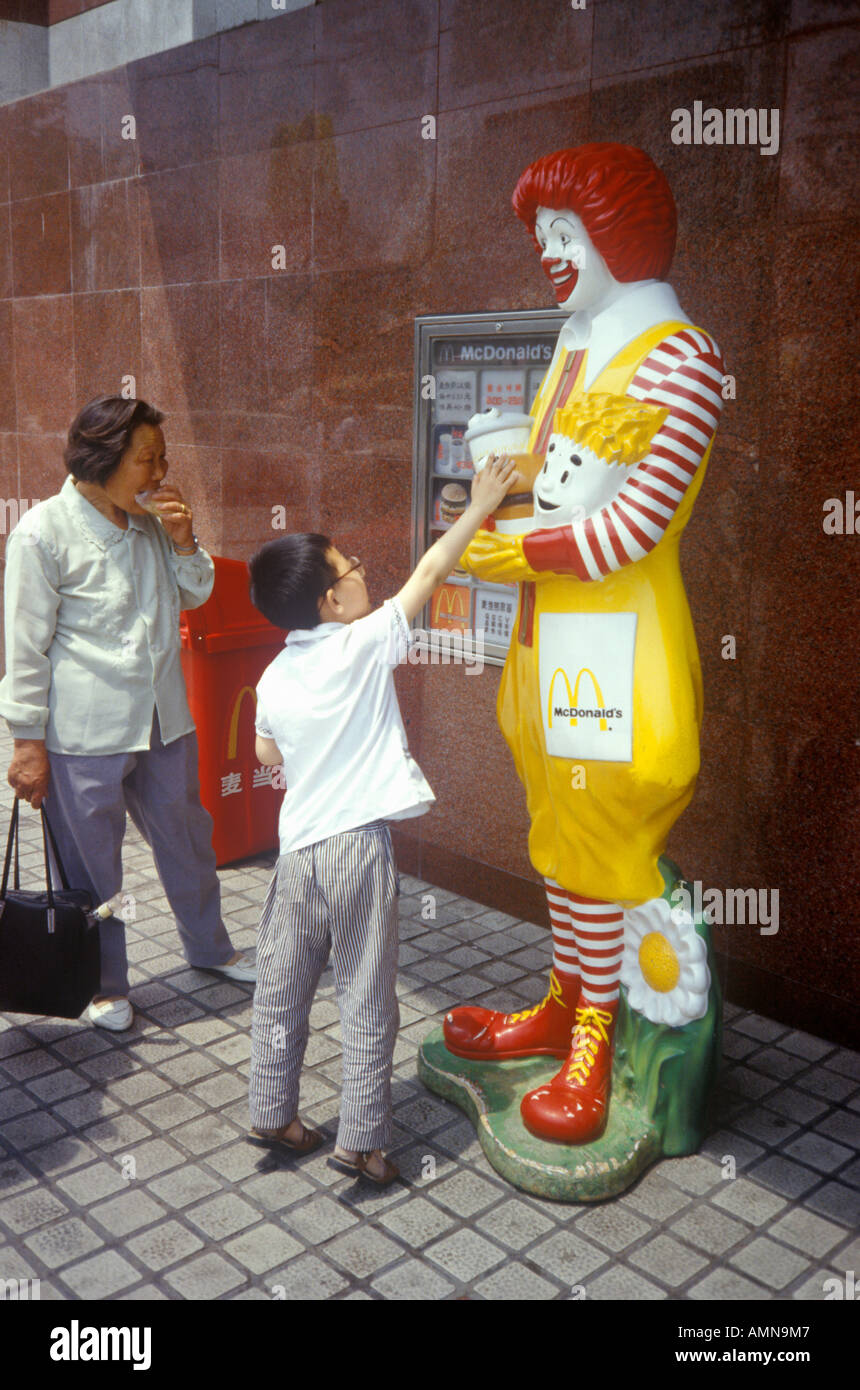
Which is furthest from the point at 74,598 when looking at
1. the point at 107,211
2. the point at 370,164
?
the point at 107,211

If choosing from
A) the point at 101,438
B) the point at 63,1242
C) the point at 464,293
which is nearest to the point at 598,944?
the point at 63,1242

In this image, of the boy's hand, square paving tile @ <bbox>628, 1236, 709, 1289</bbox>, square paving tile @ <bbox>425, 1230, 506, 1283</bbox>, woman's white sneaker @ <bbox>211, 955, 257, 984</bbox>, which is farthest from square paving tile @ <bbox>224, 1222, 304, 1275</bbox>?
the boy's hand

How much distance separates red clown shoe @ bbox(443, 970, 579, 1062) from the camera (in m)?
3.69

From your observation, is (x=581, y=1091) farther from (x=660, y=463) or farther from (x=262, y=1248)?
(x=660, y=463)

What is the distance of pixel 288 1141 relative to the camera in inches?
132

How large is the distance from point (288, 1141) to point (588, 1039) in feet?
2.87

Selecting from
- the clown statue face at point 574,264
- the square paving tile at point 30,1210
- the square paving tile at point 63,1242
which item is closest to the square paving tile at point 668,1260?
the square paving tile at point 63,1242

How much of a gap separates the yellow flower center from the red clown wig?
177 centimetres

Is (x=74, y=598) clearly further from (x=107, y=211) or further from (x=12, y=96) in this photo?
(x=12, y=96)

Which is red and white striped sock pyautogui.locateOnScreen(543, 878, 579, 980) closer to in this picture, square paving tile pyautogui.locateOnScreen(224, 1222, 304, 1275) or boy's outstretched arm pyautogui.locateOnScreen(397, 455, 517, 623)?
boy's outstretched arm pyautogui.locateOnScreen(397, 455, 517, 623)

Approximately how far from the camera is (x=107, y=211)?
271 inches

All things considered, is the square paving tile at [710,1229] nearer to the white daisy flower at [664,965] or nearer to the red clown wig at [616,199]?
the white daisy flower at [664,965]

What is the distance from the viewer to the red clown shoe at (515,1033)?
3688 millimetres
